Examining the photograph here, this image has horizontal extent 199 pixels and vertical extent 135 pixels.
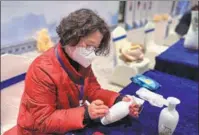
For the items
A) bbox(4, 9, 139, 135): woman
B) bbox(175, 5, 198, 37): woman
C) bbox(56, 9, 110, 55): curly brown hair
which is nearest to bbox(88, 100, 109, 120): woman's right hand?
bbox(4, 9, 139, 135): woman

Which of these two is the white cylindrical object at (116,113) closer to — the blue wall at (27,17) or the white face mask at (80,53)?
the white face mask at (80,53)

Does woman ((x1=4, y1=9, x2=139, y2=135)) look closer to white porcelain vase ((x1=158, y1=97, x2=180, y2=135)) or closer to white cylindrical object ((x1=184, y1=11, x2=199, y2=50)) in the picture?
white porcelain vase ((x1=158, y1=97, x2=180, y2=135))

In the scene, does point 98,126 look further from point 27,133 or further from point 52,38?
point 52,38

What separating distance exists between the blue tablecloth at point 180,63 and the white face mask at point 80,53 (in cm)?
114

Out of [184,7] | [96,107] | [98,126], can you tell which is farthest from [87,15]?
[184,7]

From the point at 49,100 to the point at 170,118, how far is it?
17.2 inches

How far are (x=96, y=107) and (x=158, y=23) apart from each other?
277 centimetres

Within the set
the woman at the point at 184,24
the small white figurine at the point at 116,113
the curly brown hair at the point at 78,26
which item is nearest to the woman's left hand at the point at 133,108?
the small white figurine at the point at 116,113

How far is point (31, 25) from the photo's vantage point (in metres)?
1.79

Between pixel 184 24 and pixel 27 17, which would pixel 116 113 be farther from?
pixel 184 24

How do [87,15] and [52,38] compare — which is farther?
[52,38]

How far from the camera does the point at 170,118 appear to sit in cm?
75

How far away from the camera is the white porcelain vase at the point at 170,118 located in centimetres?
74

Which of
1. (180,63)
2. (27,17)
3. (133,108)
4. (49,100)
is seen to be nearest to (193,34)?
(180,63)
